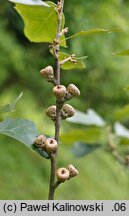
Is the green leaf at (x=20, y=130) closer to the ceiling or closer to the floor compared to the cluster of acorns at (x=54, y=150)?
closer to the ceiling

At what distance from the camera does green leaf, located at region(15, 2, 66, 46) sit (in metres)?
0.67

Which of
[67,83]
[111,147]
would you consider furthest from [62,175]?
[67,83]

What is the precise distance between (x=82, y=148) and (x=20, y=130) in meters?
0.51

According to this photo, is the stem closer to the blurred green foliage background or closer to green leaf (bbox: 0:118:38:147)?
green leaf (bbox: 0:118:38:147)

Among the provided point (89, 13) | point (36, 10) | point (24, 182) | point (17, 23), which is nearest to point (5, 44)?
point (17, 23)

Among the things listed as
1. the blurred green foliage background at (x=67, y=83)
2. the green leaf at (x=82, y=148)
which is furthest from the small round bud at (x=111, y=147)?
the blurred green foliage background at (x=67, y=83)

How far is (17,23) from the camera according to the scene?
1.44 meters

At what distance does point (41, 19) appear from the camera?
688mm

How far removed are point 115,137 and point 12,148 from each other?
0.34m

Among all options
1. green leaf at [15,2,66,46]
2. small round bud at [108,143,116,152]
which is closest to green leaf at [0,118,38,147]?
green leaf at [15,2,66,46]

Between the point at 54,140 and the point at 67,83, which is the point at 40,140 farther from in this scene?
the point at 67,83

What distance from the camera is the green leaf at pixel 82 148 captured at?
110 centimetres

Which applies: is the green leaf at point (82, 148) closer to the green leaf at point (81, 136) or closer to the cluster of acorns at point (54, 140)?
the green leaf at point (81, 136)

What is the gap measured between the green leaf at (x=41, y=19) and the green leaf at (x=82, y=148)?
1.41 ft
